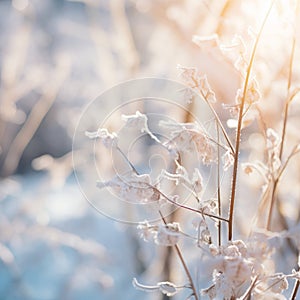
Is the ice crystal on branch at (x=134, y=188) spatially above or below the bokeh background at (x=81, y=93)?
below

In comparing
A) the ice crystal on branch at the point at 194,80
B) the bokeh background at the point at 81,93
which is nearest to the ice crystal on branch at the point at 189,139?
the ice crystal on branch at the point at 194,80

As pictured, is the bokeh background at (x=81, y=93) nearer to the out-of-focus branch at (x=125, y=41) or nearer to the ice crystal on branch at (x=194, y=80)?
the out-of-focus branch at (x=125, y=41)

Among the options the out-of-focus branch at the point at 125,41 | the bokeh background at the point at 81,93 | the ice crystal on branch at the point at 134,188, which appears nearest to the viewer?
the ice crystal on branch at the point at 134,188

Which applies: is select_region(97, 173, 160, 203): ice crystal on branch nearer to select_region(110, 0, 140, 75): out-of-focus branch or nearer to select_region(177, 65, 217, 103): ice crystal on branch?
select_region(177, 65, 217, 103): ice crystal on branch

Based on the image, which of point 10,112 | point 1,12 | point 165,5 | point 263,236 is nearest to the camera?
point 263,236

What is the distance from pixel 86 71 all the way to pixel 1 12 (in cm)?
173

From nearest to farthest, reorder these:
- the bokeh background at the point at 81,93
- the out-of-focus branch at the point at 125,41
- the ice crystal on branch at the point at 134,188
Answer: the ice crystal on branch at the point at 134,188 < the bokeh background at the point at 81,93 < the out-of-focus branch at the point at 125,41

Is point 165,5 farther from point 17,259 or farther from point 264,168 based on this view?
point 17,259

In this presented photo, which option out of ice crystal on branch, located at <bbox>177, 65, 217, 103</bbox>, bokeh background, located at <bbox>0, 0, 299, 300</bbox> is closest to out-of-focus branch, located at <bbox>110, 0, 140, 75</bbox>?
bokeh background, located at <bbox>0, 0, 299, 300</bbox>

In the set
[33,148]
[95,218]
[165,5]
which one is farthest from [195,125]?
[33,148]

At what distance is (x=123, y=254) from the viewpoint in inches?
162

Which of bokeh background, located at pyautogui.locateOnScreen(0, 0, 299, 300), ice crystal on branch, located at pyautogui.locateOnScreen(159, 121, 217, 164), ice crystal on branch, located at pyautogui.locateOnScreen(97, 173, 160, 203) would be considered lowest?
ice crystal on branch, located at pyautogui.locateOnScreen(97, 173, 160, 203)

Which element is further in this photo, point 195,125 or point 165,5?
point 165,5

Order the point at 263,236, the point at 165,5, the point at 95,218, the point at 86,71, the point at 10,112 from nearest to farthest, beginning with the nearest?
the point at 263,236, the point at 165,5, the point at 10,112, the point at 95,218, the point at 86,71
